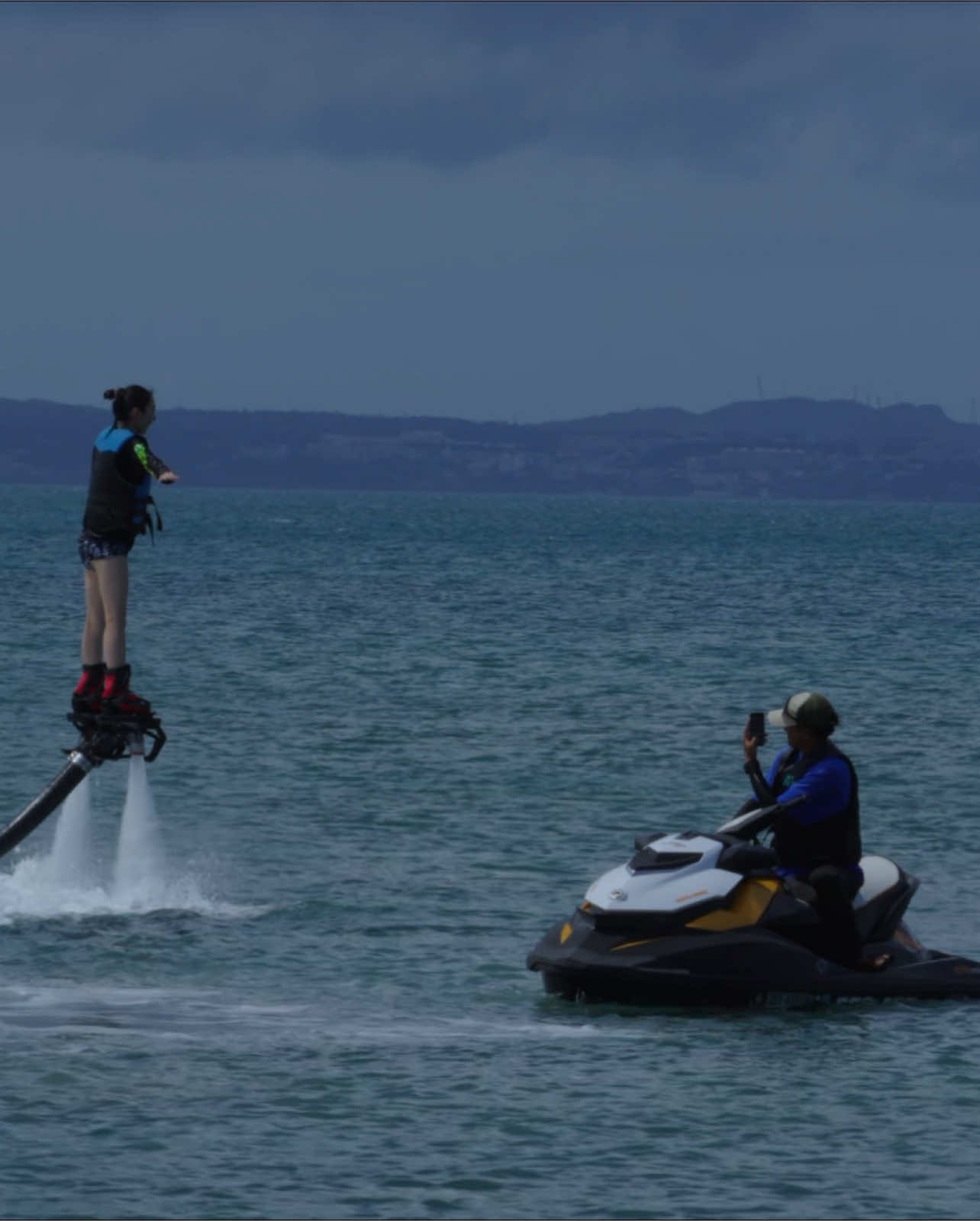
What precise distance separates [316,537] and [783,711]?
153 m

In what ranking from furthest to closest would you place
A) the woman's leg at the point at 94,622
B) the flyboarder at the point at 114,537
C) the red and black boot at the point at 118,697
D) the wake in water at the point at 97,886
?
the wake in water at the point at 97,886 → the red and black boot at the point at 118,697 → the woman's leg at the point at 94,622 → the flyboarder at the point at 114,537

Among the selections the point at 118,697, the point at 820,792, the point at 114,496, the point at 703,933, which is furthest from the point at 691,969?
the point at 114,496

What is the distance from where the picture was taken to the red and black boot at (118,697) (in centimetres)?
1705

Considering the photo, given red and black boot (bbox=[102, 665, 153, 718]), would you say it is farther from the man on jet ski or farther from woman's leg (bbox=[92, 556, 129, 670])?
the man on jet ski

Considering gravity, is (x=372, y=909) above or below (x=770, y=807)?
below

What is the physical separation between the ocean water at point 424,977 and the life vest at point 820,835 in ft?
3.32

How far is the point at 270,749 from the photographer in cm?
3578

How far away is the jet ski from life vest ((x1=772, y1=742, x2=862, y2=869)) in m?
0.14

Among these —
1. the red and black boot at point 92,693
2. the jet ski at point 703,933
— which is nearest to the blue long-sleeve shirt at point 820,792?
the jet ski at point 703,933

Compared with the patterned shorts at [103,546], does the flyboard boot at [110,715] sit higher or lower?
lower

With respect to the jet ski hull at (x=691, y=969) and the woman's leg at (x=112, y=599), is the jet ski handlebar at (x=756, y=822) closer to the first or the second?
the jet ski hull at (x=691, y=969)

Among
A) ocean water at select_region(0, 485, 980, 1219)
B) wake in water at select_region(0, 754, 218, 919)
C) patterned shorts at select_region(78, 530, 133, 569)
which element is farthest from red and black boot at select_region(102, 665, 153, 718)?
wake in water at select_region(0, 754, 218, 919)

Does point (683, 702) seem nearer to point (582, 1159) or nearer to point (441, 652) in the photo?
point (441, 652)

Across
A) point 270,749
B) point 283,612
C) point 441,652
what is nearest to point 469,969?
point 270,749
